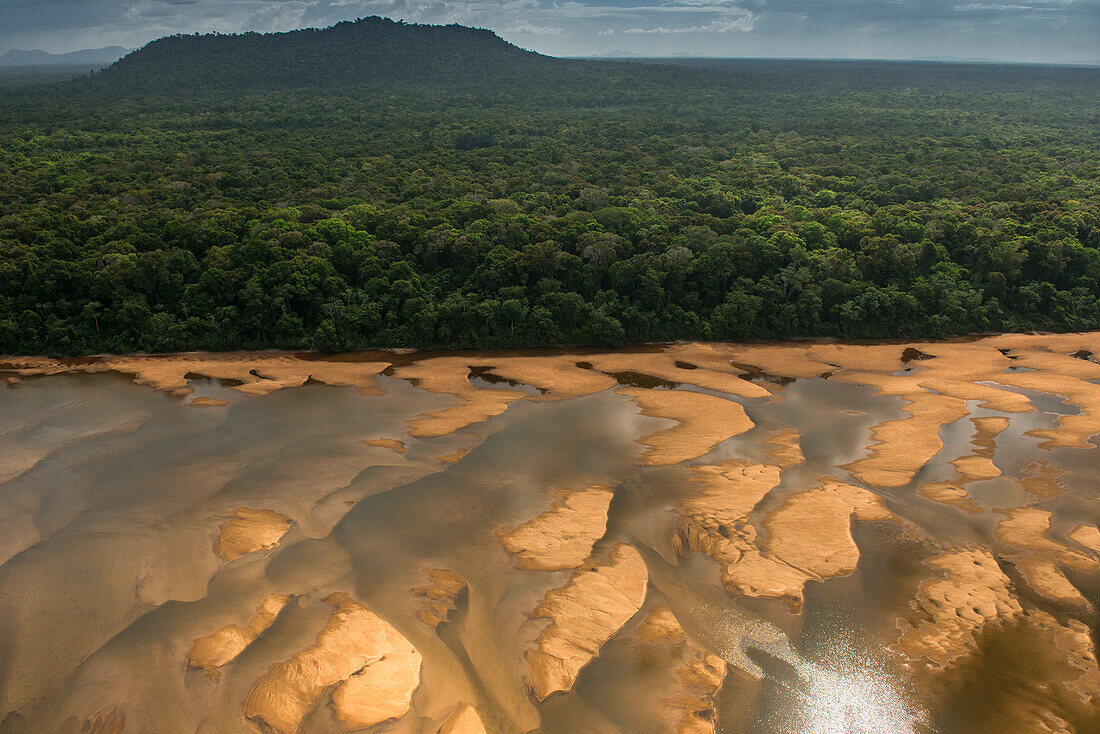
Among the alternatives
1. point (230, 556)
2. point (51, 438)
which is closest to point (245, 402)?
point (51, 438)

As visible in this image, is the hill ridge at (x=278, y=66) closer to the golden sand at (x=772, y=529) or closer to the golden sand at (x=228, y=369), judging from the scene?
the golden sand at (x=228, y=369)

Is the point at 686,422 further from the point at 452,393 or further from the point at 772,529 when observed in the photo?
the point at 452,393

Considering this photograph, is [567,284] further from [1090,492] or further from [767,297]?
[1090,492]

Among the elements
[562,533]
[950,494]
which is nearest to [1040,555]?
[950,494]

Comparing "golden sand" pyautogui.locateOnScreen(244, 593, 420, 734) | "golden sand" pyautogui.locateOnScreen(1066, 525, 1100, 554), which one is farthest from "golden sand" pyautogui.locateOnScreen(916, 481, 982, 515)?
"golden sand" pyautogui.locateOnScreen(244, 593, 420, 734)

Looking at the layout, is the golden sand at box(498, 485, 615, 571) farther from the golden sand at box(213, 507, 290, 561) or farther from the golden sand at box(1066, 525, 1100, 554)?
the golden sand at box(1066, 525, 1100, 554)

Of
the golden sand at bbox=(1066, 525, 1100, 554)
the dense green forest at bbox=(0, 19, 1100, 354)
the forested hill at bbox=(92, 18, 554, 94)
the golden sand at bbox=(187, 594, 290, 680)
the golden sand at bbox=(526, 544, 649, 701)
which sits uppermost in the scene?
the forested hill at bbox=(92, 18, 554, 94)
